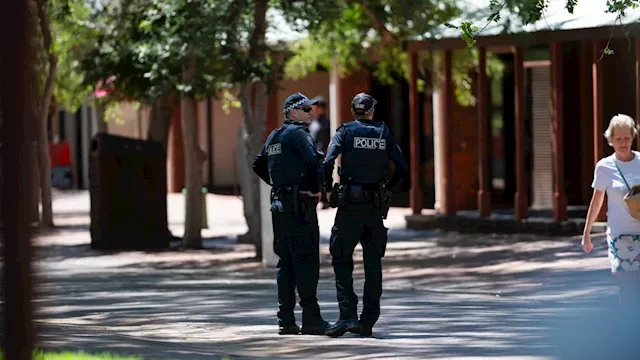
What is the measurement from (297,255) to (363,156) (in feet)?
2.88

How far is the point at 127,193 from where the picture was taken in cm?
2075

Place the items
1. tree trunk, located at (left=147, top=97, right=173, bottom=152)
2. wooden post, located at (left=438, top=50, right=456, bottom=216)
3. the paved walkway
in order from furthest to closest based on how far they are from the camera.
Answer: tree trunk, located at (left=147, top=97, right=173, bottom=152)
wooden post, located at (left=438, top=50, right=456, bottom=216)
the paved walkway

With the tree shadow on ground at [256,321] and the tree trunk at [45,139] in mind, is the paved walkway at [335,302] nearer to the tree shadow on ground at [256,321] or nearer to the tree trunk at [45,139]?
the tree shadow on ground at [256,321]

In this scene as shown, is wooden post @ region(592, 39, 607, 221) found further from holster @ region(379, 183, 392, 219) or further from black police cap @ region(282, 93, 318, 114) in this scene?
holster @ region(379, 183, 392, 219)

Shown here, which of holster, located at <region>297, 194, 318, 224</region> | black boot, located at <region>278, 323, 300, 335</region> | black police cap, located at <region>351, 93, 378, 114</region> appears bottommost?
black boot, located at <region>278, 323, 300, 335</region>

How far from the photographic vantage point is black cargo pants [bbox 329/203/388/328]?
35.1ft

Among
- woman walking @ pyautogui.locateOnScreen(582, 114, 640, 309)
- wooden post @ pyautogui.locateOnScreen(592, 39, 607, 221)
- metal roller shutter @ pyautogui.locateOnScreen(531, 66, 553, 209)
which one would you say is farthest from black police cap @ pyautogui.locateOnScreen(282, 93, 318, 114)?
metal roller shutter @ pyautogui.locateOnScreen(531, 66, 553, 209)

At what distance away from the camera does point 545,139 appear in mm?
24688

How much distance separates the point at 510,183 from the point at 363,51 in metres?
3.87

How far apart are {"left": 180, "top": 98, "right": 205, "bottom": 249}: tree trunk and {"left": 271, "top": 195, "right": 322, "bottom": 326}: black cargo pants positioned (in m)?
9.78

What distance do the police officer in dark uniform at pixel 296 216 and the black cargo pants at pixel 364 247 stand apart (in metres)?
0.20

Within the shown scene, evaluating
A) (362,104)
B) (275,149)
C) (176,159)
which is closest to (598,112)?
(362,104)

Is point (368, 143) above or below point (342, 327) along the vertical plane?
above

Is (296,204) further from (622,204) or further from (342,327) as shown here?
(622,204)
